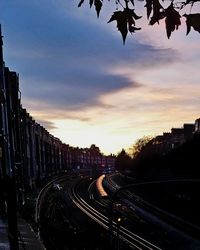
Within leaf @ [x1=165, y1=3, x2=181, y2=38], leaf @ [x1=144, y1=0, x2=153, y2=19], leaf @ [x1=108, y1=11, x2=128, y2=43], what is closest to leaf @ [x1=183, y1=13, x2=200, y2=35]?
leaf @ [x1=165, y1=3, x2=181, y2=38]

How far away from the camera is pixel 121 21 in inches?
136

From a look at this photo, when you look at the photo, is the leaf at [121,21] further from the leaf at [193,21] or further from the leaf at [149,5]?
the leaf at [193,21]

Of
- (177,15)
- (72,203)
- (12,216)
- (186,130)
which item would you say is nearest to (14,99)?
(72,203)

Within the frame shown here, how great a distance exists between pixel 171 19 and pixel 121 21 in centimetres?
34

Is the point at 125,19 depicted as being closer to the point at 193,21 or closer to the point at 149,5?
the point at 149,5

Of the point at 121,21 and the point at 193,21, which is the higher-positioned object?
the point at 121,21

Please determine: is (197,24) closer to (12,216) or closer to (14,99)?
(12,216)

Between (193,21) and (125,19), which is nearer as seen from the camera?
(193,21)

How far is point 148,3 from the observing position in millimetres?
3361

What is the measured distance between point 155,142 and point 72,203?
3182 inches

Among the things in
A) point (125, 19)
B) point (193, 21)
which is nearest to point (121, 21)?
point (125, 19)

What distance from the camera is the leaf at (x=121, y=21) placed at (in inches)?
133

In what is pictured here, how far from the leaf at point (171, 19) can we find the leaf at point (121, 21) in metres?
0.29

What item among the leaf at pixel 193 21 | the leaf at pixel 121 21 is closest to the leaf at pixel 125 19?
the leaf at pixel 121 21
